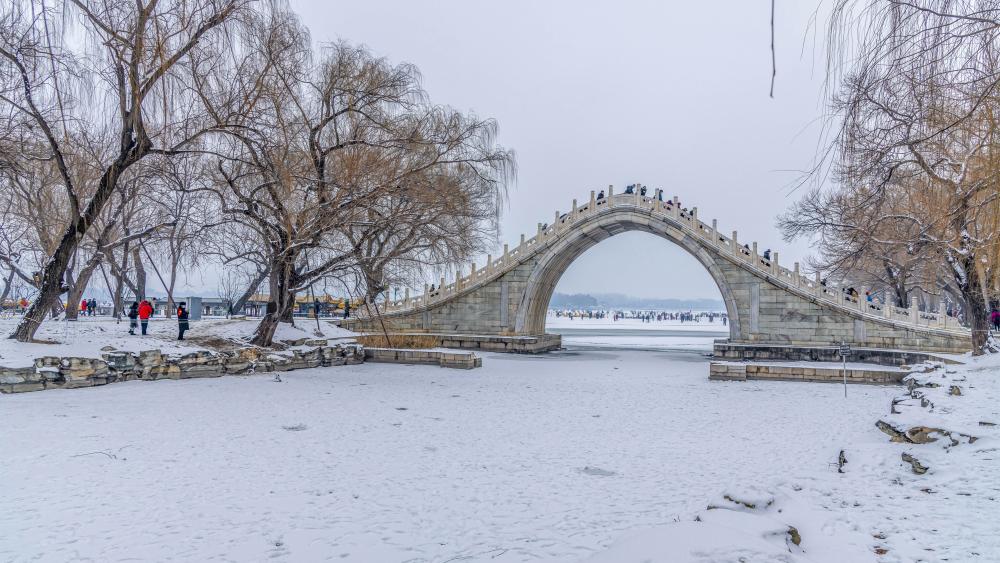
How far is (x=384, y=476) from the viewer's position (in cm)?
576

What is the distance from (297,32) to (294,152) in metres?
2.75

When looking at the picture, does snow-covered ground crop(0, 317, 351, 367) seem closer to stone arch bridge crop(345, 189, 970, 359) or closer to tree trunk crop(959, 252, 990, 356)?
stone arch bridge crop(345, 189, 970, 359)

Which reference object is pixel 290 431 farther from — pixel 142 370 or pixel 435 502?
pixel 142 370

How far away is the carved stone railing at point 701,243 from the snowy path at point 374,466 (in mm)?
10889

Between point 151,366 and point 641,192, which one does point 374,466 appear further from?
point 641,192

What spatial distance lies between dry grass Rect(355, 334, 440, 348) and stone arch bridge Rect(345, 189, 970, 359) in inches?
98.6

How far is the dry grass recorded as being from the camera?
66.2ft

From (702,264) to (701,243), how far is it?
1118 mm

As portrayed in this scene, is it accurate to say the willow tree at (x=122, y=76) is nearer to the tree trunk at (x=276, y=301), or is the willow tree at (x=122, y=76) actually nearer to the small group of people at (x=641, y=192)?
the tree trunk at (x=276, y=301)

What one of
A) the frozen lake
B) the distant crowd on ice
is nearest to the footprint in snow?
the frozen lake

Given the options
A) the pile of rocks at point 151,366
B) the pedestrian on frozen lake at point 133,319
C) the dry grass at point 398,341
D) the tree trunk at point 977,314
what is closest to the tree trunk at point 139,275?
the pedestrian on frozen lake at point 133,319

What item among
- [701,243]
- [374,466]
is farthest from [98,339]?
[701,243]

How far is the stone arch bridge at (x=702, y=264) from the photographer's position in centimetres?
2020

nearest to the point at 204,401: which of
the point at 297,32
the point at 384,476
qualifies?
the point at 384,476
